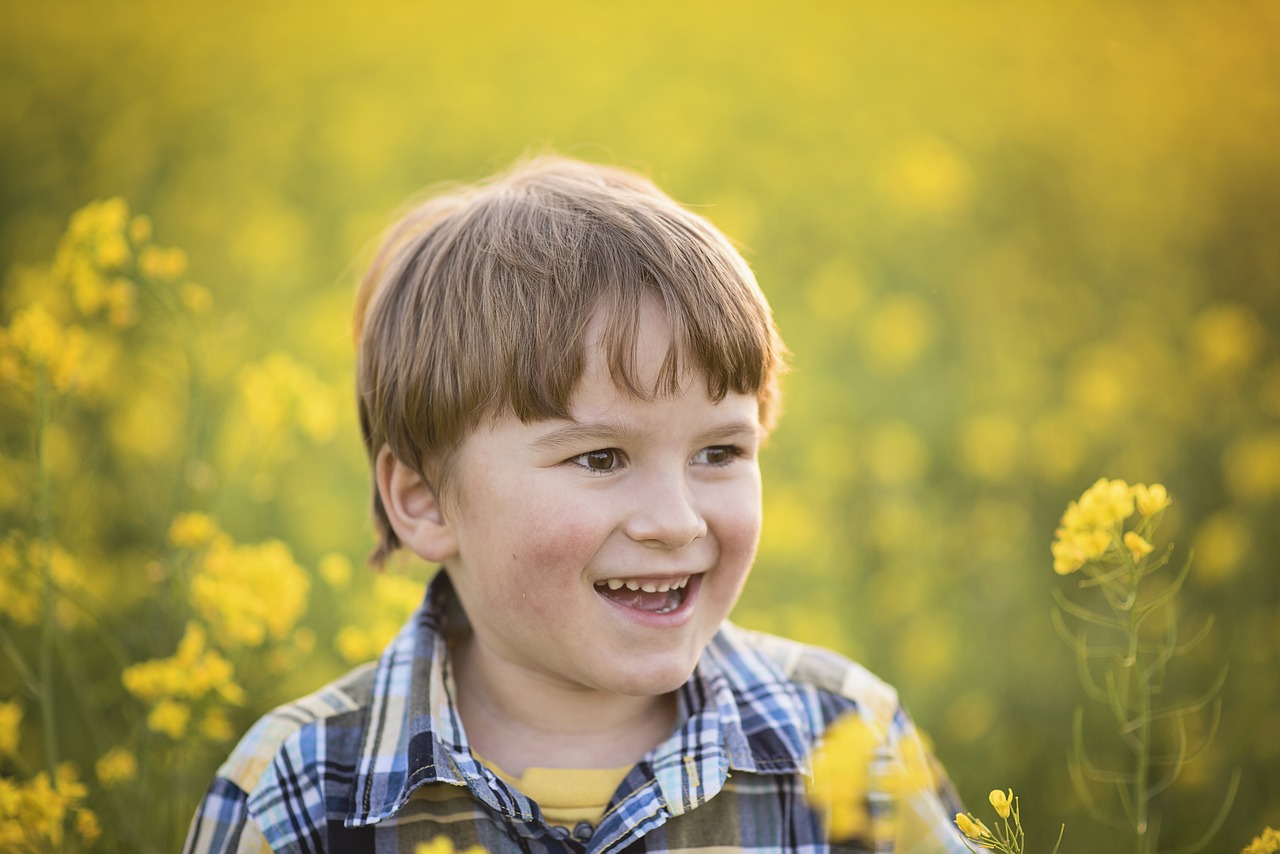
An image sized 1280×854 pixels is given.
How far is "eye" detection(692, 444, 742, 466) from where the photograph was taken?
1.70 m

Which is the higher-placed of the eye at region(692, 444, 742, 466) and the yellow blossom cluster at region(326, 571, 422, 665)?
the eye at region(692, 444, 742, 466)

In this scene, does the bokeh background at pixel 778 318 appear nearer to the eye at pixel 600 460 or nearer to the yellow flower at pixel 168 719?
the yellow flower at pixel 168 719

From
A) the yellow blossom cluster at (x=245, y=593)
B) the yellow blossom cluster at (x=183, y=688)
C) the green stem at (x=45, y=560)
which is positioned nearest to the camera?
the green stem at (x=45, y=560)

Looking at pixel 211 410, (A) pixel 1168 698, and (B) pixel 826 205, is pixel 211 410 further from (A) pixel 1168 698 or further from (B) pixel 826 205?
(A) pixel 1168 698

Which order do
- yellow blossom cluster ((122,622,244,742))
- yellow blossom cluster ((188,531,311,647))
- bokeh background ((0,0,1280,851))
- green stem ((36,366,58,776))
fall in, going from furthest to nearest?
A: bokeh background ((0,0,1280,851))
yellow blossom cluster ((188,531,311,647))
yellow blossom cluster ((122,622,244,742))
green stem ((36,366,58,776))

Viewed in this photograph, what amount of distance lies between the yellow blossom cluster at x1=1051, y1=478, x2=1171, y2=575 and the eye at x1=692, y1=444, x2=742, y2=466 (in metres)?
0.46

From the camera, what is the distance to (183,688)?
→ 2219mm

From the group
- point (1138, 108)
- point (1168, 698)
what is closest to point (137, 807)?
point (1168, 698)

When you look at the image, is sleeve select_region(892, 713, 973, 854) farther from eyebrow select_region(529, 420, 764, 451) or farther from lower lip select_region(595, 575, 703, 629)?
eyebrow select_region(529, 420, 764, 451)

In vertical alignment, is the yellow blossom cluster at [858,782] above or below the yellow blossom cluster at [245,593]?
below

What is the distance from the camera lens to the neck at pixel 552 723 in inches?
69.6

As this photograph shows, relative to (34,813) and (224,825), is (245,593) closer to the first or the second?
(34,813)

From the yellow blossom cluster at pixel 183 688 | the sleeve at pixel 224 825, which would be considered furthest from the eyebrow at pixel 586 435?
the yellow blossom cluster at pixel 183 688

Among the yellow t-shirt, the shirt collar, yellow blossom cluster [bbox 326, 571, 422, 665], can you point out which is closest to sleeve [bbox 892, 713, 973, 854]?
the shirt collar
